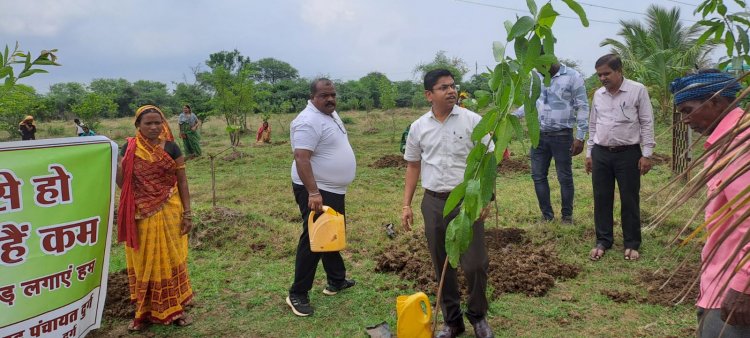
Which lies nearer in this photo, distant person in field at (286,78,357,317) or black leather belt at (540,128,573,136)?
distant person in field at (286,78,357,317)

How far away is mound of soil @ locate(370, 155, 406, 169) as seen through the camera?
10578 millimetres

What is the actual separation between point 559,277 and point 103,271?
3.11m

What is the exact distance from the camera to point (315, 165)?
11.7ft

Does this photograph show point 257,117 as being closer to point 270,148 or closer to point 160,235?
point 270,148

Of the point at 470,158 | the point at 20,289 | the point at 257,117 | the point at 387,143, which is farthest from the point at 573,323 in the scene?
the point at 257,117

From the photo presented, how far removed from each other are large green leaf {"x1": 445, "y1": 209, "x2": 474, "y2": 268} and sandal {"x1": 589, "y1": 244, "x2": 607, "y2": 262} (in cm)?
296

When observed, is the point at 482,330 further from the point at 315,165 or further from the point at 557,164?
the point at 557,164

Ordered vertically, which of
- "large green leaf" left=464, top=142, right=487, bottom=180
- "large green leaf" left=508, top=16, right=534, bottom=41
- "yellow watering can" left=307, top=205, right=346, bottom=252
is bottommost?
"yellow watering can" left=307, top=205, right=346, bottom=252

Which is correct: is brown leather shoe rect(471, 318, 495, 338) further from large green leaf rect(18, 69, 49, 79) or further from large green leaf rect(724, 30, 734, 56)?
large green leaf rect(18, 69, 49, 79)

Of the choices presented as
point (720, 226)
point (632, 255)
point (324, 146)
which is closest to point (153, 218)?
point (324, 146)

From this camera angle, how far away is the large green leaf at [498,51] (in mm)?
1465

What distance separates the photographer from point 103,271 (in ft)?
9.27

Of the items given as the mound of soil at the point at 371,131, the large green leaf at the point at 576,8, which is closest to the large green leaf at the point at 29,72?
the large green leaf at the point at 576,8

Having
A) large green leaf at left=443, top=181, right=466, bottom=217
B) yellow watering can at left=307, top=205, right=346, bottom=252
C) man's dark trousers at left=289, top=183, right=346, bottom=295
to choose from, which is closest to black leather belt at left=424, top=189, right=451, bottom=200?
yellow watering can at left=307, top=205, right=346, bottom=252
